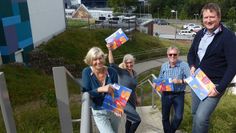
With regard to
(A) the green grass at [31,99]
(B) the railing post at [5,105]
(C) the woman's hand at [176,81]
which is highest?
(B) the railing post at [5,105]

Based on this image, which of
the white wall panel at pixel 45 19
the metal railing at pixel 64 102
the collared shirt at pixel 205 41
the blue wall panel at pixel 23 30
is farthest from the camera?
the white wall panel at pixel 45 19

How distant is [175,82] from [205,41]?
3.45 feet

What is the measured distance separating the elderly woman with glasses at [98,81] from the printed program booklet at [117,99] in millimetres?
57

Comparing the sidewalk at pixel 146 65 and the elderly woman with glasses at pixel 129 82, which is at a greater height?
the elderly woman with glasses at pixel 129 82

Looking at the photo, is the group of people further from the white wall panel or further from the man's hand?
the white wall panel

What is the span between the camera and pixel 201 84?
3043mm

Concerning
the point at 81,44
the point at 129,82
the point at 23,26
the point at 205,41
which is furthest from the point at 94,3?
the point at 205,41

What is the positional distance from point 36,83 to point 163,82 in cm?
1160

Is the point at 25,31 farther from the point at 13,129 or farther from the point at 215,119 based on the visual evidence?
the point at 13,129

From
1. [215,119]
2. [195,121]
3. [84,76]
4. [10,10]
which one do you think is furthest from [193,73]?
[10,10]

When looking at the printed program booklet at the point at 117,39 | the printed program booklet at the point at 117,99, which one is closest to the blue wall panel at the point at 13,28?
the printed program booklet at the point at 117,39

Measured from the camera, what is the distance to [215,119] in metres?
4.65

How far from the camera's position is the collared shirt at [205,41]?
2.97 m

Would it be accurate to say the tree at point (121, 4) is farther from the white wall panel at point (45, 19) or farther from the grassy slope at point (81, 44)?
the white wall panel at point (45, 19)
